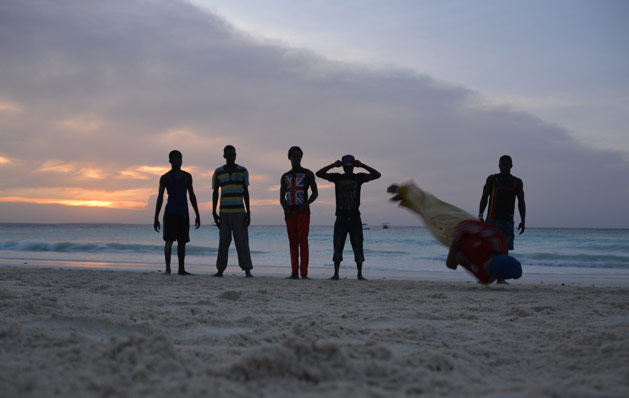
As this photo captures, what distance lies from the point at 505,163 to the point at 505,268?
2.80 metres

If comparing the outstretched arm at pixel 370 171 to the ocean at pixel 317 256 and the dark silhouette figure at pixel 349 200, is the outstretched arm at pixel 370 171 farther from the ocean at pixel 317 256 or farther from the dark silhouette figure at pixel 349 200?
the ocean at pixel 317 256

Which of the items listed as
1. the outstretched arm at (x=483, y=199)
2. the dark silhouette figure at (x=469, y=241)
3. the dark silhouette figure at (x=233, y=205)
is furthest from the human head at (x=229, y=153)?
the outstretched arm at (x=483, y=199)

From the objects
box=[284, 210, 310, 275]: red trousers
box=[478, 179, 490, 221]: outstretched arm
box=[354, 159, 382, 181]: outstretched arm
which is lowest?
box=[284, 210, 310, 275]: red trousers

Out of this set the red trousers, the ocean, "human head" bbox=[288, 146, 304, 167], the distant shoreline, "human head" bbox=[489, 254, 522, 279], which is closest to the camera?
"human head" bbox=[489, 254, 522, 279]

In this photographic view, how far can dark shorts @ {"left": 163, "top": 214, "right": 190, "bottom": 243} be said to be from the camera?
7031 millimetres

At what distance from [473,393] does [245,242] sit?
5.62 m

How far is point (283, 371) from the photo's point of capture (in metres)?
1.85

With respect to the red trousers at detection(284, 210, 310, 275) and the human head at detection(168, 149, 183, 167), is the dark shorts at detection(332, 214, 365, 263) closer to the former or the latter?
the red trousers at detection(284, 210, 310, 275)

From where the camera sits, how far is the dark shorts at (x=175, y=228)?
7.03m

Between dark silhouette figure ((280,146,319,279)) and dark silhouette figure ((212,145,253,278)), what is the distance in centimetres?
65

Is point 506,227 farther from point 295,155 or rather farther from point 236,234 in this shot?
point 236,234

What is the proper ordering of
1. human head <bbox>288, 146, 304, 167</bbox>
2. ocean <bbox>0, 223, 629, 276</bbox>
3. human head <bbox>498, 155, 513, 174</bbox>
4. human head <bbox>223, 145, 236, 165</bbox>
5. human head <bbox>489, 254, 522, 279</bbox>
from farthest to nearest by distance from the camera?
1. ocean <bbox>0, 223, 629, 276</bbox>
2. human head <bbox>223, 145, 236, 165</bbox>
3. human head <bbox>288, 146, 304, 167</bbox>
4. human head <bbox>498, 155, 513, 174</bbox>
5. human head <bbox>489, 254, 522, 279</bbox>

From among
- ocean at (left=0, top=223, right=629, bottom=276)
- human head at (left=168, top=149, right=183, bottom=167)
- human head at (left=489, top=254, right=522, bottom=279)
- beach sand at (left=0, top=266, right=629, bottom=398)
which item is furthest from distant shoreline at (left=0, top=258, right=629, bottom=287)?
beach sand at (left=0, top=266, right=629, bottom=398)

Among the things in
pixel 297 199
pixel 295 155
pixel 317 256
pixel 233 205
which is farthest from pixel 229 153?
pixel 317 256
